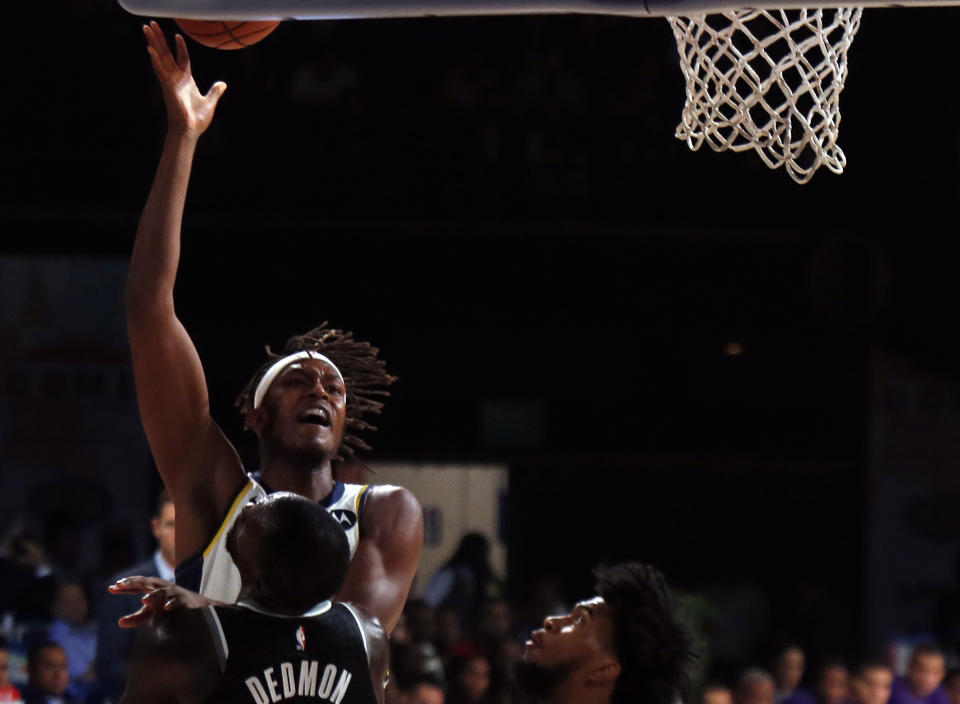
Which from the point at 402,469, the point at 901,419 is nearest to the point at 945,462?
the point at 901,419

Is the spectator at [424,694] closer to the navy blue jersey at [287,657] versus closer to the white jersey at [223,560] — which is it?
the white jersey at [223,560]

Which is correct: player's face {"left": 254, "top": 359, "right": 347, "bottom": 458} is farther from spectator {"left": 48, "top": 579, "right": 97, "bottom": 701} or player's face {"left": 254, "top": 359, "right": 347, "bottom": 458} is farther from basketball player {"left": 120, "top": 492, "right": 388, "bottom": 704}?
spectator {"left": 48, "top": 579, "right": 97, "bottom": 701}

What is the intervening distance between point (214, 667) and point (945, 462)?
8.58 m

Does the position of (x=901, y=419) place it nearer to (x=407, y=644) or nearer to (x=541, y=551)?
(x=541, y=551)

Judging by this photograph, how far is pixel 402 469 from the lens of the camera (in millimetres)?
10922

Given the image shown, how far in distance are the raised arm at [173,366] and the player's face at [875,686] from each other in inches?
201

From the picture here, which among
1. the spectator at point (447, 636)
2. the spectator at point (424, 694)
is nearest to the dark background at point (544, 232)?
the spectator at point (447, 636)

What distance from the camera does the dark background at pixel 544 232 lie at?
10406 millimetres

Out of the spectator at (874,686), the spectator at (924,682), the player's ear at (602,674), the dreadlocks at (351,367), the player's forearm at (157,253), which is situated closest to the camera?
the player's ear at (602,674)

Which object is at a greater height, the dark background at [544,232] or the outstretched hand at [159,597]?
the dark background at [544,232]

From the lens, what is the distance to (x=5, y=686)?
19.7 feet

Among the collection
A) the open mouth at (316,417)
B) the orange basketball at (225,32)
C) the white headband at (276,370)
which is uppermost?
the orange basketball at (225,32)

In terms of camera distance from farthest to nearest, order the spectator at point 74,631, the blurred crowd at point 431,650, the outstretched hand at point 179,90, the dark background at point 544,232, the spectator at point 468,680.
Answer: the dark background at point 544,232, the spectator at point 74,631, the spectator at point 468,680, the blurred crowd at point 431,650, the outstretched hand at point 179,90

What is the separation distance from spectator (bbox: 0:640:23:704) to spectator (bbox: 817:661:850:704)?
12.6ft
